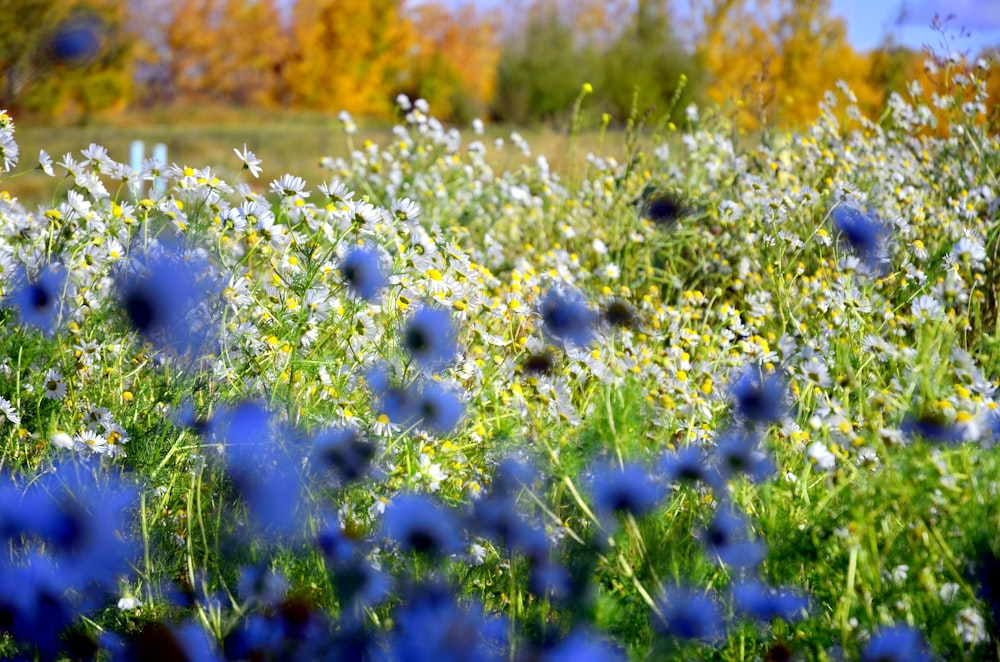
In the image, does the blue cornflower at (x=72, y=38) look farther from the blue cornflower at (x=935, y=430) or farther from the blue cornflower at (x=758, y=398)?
the blue cornflower at (x=935, y=430)

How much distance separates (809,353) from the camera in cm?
234

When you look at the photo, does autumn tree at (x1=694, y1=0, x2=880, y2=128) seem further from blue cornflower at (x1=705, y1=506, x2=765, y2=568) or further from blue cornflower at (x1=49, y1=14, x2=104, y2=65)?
blue cornflower at (x1=705, y1=506, x2=765, y2=568)

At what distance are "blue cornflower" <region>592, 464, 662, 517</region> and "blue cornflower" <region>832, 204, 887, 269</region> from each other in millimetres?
1608

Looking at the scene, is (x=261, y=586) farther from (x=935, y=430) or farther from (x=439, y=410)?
(x=935, y=430)

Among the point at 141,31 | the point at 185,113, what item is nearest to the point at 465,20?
the point at 141,31

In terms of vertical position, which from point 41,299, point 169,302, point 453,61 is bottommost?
point 453,61

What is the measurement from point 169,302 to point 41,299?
1.49ft

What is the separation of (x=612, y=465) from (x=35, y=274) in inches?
66.1

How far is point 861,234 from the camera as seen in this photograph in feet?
9.78

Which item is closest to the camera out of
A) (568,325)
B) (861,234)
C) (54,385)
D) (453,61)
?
(568,325)

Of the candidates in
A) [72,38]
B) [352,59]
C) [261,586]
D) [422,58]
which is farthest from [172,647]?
[422,58]

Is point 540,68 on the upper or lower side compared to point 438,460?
lower

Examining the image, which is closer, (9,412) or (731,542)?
(731,542)

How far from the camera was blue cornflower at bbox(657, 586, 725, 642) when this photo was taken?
60.7 inches
